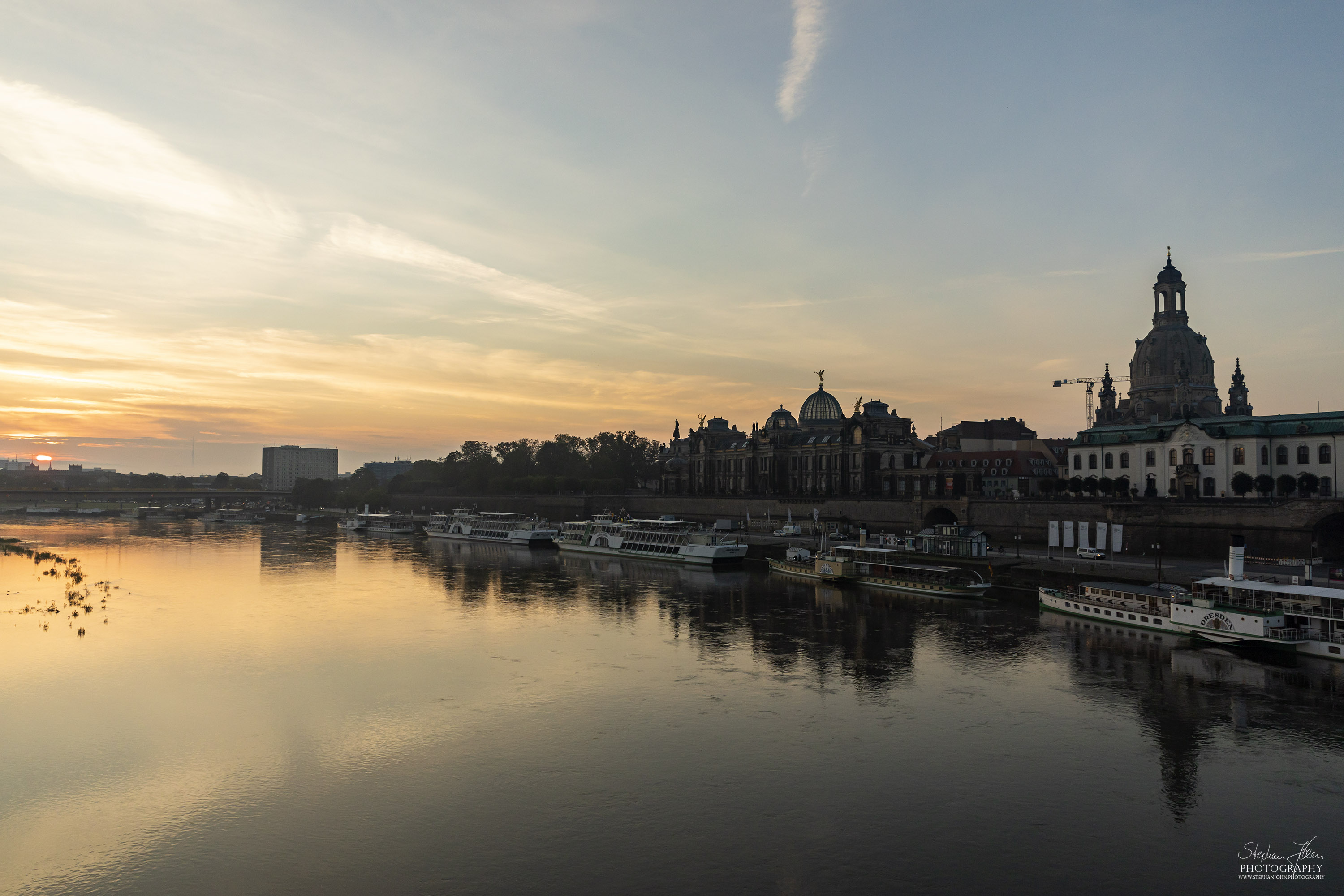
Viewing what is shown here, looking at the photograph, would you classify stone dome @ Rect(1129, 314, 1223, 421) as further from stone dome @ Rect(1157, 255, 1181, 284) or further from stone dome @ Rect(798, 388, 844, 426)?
stone dome @ Rect(798, 388, 844, 426)

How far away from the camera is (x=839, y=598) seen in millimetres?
61188

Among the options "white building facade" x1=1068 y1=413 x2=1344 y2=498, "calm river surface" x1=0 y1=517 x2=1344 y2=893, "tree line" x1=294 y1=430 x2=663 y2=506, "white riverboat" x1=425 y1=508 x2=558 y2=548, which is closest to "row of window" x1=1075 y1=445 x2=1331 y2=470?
"white building facade" x1=1068 y1=413 x2=1344 y2=498

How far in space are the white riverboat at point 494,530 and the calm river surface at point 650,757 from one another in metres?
57.7

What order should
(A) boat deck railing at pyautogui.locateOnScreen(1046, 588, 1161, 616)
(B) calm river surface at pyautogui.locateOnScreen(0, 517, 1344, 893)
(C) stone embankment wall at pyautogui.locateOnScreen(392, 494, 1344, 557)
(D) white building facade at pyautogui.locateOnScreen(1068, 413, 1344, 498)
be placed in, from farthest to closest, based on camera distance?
1. (D) white building facade at pyautogui.locateOnScreen(1068, 413, 1344, 498)
2. (C) stone embankment wall at pyautogui.locateOnScreen(392, 494, 1344, 557)
3. (A) boat deck railing at pyautogui.locateOnScreen(1046, 588, 1161, 616)
4. (B) calm river surface at pyautogui.locateOnScreen(0, 517, 1344, 893)

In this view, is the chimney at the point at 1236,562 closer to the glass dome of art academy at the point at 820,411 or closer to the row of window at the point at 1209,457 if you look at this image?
the row of window at the point at 1209,457

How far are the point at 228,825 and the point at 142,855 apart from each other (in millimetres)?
2057

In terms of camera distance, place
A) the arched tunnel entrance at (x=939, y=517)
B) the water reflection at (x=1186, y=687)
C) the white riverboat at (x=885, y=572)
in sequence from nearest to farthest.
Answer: the water reflection at (x=1186, y=687) < the white riverboat at (x=885, y=572) < the arched tunnel entrance at (x=939, y=517)

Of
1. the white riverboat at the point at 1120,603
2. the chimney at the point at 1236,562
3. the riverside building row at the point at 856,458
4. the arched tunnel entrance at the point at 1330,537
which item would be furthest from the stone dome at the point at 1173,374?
the chimney at the point at 1236,562

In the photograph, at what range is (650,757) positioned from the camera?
26938 millimetres

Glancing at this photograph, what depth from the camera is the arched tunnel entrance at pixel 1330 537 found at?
208ft

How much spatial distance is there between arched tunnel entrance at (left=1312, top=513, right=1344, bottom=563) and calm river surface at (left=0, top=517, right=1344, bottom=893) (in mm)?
28086

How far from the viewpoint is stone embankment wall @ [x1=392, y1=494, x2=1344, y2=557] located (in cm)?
6462

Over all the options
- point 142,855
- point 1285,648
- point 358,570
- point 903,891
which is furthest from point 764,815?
point 358,570

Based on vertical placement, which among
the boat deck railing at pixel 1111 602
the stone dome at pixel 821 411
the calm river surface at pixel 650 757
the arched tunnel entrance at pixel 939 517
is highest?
the stone dome at pixel 821 411
